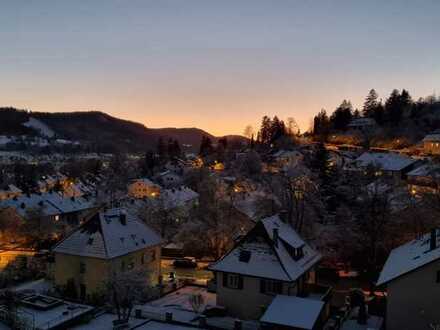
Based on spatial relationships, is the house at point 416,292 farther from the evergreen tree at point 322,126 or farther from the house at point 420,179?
the evergreen tree at point 322,126

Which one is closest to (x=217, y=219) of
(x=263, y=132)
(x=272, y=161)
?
(x=272, y=161)

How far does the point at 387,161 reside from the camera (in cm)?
8881

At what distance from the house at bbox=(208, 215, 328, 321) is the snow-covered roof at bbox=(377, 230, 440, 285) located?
4.96 m

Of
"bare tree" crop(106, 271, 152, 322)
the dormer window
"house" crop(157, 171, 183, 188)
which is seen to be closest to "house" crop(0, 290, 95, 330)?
"bare tree" crop(106, 271, 152, 322)

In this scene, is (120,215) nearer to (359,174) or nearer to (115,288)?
(115,288)

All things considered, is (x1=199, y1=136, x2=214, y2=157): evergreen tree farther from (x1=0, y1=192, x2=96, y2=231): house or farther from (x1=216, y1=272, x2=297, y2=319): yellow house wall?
(x1=216, y1=272, x2=297, y2=319): yellow house wall

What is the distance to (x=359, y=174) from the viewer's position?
218ft

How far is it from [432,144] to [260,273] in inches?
3316

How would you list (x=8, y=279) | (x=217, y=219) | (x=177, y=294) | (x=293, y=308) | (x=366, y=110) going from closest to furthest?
(x=293, y=308) < (x=177, y=294) < (x=8, y=279) < (x=217, y=219) < (x=366, y=110)

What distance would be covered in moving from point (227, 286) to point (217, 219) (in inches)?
934

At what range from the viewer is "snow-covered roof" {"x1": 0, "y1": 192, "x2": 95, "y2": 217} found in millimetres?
76062

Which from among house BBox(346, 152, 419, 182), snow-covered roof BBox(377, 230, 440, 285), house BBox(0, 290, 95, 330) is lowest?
house BBox(0, 290, 95, 330)

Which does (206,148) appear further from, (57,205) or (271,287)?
(271,287)

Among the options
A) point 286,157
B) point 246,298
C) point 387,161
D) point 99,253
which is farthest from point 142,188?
point 246,298
